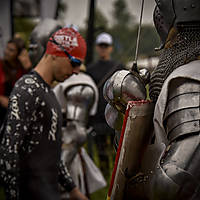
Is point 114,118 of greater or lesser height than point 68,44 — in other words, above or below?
below

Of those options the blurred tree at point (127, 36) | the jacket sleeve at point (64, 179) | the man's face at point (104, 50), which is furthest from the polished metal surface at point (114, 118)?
the man's face at point (104, 50)

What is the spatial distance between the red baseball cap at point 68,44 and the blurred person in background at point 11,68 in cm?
254

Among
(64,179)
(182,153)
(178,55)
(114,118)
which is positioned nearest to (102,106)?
(64,179)

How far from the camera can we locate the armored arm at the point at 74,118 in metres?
4.07

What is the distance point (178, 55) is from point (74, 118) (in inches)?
92.2

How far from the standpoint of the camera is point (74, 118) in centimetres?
408

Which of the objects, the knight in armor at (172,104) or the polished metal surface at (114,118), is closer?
the knight in armor at (172,104)

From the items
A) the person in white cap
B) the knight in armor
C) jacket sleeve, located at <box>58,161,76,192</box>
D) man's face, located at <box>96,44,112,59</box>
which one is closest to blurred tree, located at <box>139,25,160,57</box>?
the knight in armor

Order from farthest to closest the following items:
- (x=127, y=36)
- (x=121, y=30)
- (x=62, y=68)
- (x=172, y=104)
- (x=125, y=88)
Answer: (x=121, y=30)
(x=127, y=36)
(x=62, y=68)
(x=125, y=88)
(x=172, y=104)

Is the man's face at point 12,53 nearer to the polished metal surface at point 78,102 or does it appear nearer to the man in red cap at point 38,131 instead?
the polished metal surface at point 78,102

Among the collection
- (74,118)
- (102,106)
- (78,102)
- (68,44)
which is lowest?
(102,106)

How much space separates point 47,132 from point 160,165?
4.61 feet

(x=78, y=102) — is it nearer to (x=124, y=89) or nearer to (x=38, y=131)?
(x=38, y=131)

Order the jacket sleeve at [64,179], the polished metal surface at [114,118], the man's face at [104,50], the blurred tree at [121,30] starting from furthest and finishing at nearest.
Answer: the man's face at [104,50], the blurred tree at [121,30], the jacket sleeve at [64,179], the polished metal surface at [114,118]
